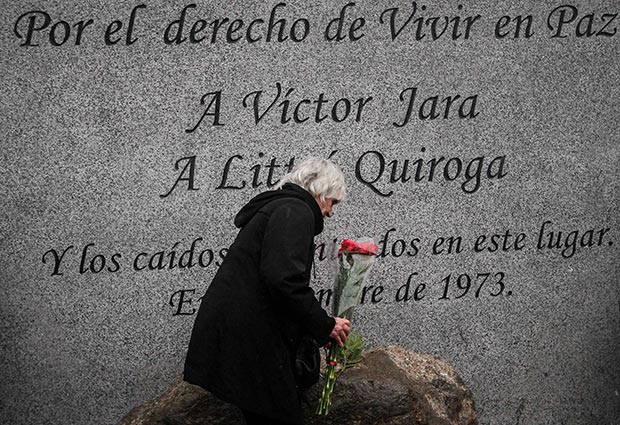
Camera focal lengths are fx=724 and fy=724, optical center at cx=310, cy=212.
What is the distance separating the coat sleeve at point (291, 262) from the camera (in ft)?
9.62

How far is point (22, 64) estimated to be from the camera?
15.2 ft

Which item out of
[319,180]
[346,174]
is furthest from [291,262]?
[346,174]

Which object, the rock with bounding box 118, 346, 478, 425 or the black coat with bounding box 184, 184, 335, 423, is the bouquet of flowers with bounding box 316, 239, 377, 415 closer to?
the rock with bounding box 118, 346, 478, 425

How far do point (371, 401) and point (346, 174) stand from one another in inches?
66.1

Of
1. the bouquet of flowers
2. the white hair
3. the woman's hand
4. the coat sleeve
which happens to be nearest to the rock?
the bouquet of flowers

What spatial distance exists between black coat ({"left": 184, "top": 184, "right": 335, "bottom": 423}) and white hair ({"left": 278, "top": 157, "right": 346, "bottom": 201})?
10cm

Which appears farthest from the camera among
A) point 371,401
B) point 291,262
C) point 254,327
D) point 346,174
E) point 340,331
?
point 346,174

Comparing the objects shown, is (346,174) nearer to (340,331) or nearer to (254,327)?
(340,331)

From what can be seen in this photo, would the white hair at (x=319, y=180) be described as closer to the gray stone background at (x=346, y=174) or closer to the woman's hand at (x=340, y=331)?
the woman's hand at (x=340, y=331)

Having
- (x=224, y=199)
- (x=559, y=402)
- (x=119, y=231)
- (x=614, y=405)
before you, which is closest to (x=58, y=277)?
→ (x=119, y=231)

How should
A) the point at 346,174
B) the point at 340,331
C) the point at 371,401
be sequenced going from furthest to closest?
the point at 346,174
the point at 371,401
the point at 340,331

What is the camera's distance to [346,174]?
4824 mm

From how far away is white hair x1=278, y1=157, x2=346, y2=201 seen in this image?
322 centimetres

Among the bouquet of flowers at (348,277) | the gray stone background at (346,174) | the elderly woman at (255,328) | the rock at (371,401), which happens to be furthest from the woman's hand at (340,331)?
the gray stone background at (346,174)
